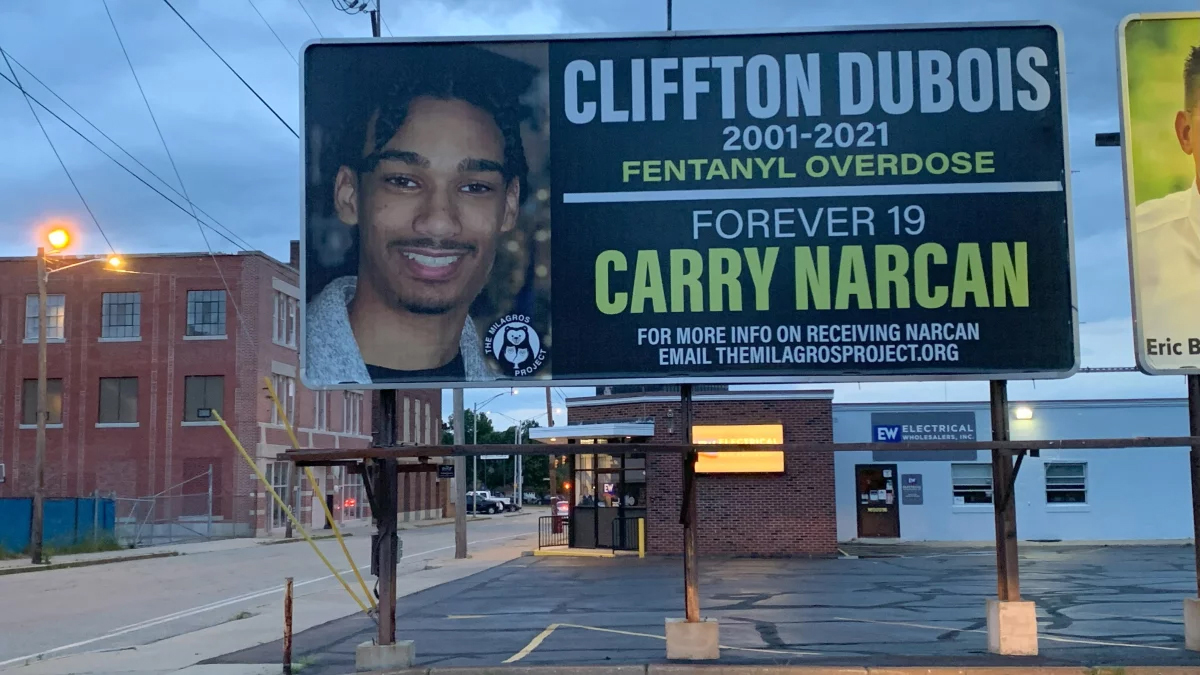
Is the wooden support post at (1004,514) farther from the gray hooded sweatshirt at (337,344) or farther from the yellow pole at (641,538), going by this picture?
the yellow pole at (641,538)

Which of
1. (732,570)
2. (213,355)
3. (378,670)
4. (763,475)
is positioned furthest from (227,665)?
(213,355)

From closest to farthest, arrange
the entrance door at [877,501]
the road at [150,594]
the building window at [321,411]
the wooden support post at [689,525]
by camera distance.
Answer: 1. the wooden support post at [689,525]
2. the road at [150,594]
3. the entrance door at [877,501]
4. the building window at [321,411]

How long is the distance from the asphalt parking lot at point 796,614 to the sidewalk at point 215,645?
0.52 metres

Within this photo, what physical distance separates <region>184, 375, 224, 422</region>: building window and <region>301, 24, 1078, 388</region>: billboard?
37826mm

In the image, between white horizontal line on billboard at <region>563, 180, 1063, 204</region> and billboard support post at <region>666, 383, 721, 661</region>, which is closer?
billboard support post at <region>666, 383, 721, 661</region>

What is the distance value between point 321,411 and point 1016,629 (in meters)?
46.6

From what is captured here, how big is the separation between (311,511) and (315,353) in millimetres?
43883

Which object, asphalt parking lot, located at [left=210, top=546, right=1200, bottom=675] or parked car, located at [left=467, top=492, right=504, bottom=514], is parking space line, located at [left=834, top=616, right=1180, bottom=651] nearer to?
asphalt parking lot, located at [left=210, top=546, right=1200, bottom=675]

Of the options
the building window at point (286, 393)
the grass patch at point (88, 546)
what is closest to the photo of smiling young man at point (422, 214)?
the grass patch at point (88, 546)

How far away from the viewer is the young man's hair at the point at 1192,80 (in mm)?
11320

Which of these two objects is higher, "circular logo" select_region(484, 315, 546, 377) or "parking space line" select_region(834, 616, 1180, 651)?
"circular logo" select_region(484, 315, 546, 377)

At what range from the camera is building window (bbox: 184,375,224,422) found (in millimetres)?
46469

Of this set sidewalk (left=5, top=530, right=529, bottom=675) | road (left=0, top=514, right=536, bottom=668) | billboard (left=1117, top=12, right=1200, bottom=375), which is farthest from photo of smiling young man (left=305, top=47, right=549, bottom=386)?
road (left=0, top=514, right=536, bottom=668)

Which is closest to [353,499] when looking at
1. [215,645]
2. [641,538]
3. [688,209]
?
[641,538]
